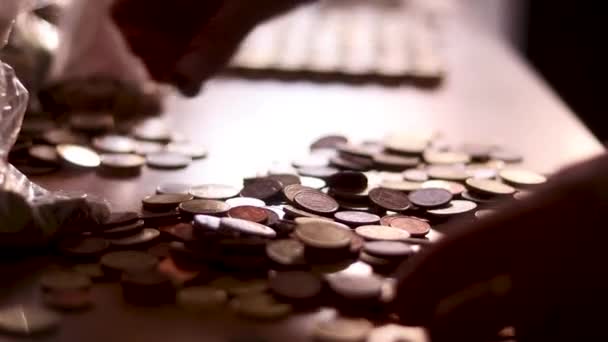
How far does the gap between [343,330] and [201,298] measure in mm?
106

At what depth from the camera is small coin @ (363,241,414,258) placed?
2.30 ft

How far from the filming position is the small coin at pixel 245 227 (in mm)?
697

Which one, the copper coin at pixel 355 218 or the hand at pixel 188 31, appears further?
the hand at pixel 188 31

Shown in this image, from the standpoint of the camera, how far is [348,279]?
66 centimetres

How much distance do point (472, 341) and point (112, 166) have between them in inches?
18.2

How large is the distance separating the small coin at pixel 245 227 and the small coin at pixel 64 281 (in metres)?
0.11

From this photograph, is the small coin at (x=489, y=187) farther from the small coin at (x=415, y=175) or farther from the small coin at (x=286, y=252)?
the small coin at (x=286, y=252)

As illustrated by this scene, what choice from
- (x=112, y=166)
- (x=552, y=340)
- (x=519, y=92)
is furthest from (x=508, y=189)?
(x=519, y=92)

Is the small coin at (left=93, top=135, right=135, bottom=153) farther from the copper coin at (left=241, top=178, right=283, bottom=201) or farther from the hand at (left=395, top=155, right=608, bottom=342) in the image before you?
the hand at (left=395, top=155, right=608, bottom=342)

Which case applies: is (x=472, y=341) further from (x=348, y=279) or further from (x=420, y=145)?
(x=420, y=145)

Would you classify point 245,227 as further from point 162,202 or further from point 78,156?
point 78,156

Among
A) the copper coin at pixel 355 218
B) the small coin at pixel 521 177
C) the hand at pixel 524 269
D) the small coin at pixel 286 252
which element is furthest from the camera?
the small coin at pixel 521 177

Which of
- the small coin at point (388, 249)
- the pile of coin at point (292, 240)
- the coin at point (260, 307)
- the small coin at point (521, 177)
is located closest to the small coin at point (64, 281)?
the pile of coin at point (292, 240)

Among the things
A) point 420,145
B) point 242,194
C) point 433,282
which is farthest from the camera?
point 420,145
